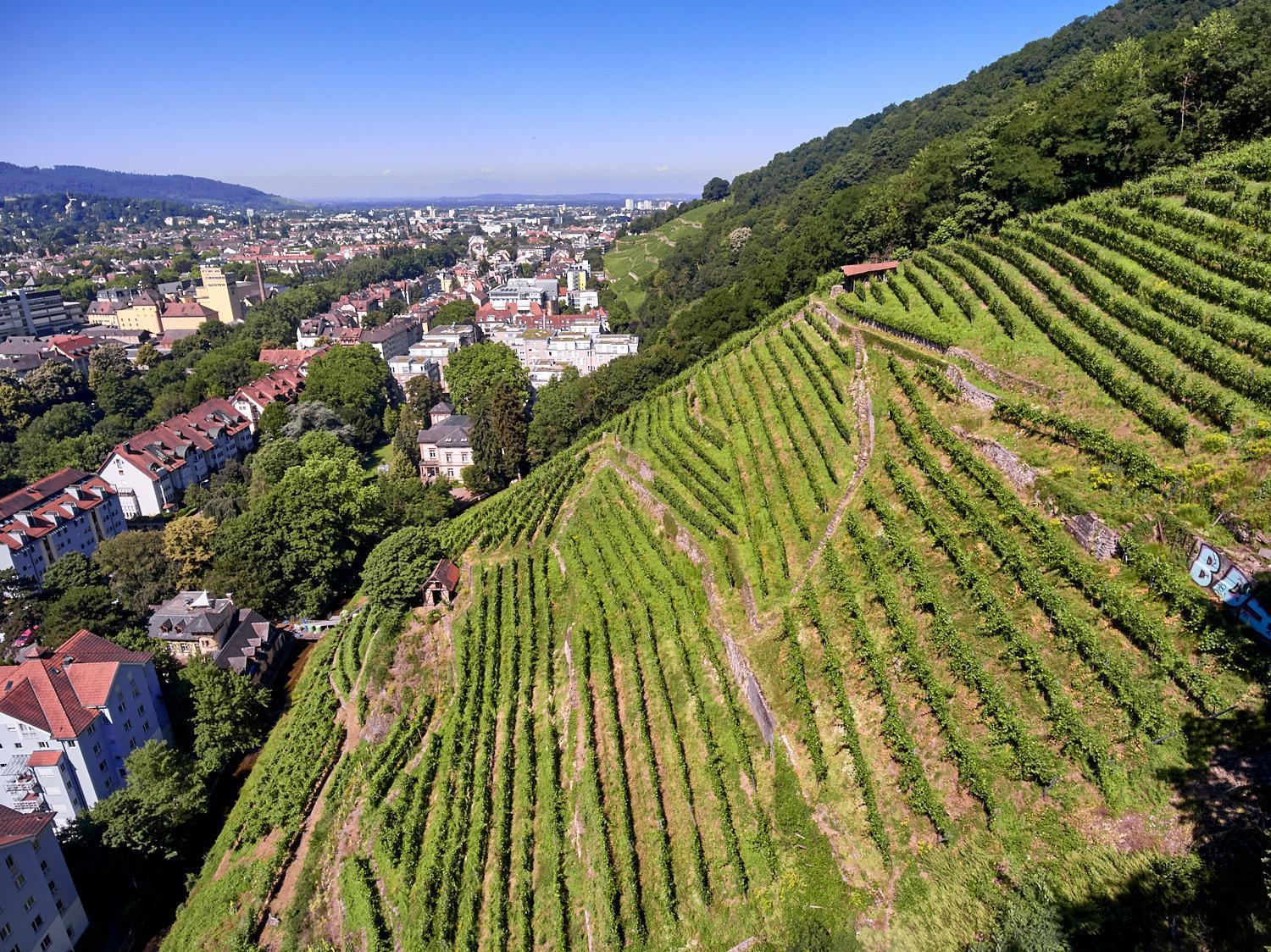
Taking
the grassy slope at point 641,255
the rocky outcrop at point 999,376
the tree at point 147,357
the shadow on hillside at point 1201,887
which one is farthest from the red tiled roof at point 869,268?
the tree at point 147,357

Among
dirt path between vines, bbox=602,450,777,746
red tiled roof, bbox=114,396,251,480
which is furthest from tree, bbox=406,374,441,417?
dirt path between vines, bbox=602,450,777,746

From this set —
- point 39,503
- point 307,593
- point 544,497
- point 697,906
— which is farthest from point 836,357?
point 39,503

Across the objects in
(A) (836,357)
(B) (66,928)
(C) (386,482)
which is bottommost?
(B) (66,928)

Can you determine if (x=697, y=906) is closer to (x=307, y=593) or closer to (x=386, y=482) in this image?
(x=307, y=593)

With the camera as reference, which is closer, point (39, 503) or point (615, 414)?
point (39, 503)

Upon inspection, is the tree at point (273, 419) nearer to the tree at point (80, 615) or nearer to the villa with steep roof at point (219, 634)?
the villa with steep roof at point (219, 634)

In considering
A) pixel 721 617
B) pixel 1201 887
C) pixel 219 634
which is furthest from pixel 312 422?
pixel 1201 887
